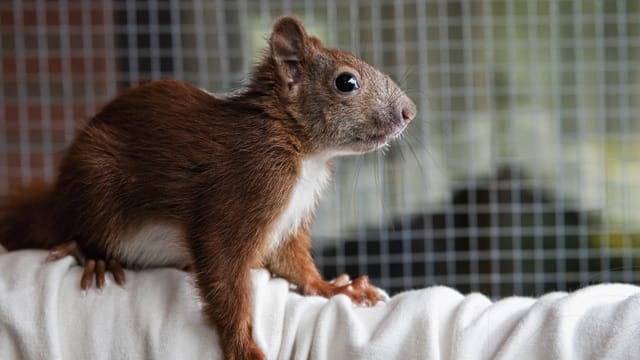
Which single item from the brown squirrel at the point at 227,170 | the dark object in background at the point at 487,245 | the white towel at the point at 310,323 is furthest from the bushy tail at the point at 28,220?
the dark object in background at the point at 487,245

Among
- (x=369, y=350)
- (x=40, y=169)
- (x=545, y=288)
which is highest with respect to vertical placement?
(x=40, y=169)

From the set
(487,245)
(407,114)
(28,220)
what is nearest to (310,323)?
Answer: (407,114)

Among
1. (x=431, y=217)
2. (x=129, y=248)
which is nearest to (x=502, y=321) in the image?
(x=129, y=248)

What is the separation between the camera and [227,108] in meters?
1.11

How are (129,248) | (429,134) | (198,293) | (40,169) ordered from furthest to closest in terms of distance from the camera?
(429,134), (40,169), (129,248), (198,293)

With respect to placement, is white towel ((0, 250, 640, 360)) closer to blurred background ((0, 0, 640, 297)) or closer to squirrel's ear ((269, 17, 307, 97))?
squirrel's ear ((269, 17, 307, 97))

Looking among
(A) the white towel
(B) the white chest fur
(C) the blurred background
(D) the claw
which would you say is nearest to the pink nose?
(B) the white chest fur

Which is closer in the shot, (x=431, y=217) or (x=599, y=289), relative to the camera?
(x=599, y=289)

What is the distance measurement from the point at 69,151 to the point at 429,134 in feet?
3.69

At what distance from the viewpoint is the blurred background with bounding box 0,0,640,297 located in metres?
2.02

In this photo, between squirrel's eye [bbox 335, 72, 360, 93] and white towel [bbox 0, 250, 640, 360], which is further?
Result: squirrel's eye [bbox 335, 72, 360, 93]

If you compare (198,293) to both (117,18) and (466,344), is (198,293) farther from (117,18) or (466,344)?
(117,18)

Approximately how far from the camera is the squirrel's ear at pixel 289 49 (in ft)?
3.69

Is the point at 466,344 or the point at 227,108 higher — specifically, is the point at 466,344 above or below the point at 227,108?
below
